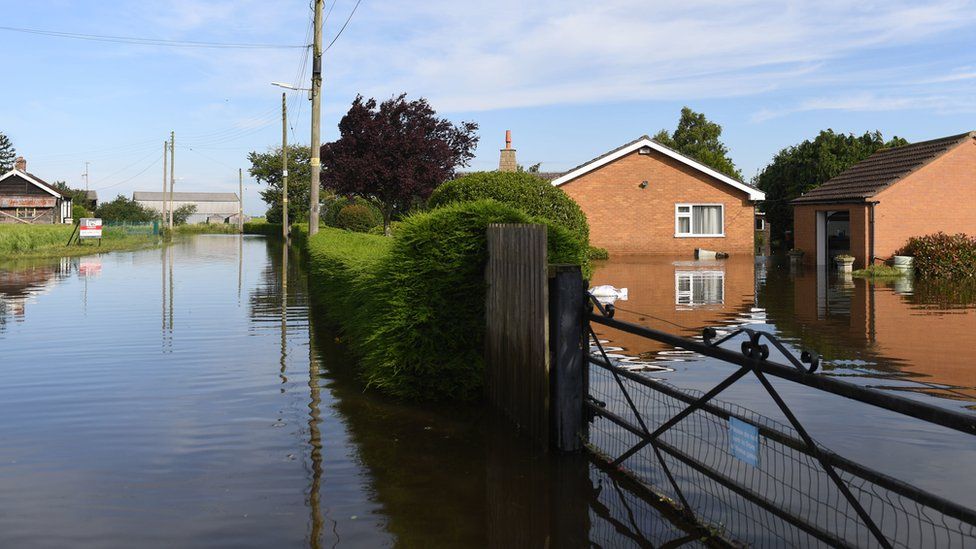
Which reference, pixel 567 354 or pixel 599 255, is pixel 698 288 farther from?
pixel 567 354

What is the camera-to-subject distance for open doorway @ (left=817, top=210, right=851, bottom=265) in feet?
108

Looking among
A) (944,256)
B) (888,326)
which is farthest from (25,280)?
(944,256)

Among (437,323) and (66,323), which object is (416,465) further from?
(66,323)

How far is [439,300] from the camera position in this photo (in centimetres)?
824

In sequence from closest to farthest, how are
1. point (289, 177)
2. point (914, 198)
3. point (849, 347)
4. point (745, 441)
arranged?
point (745, 441) → point (849, 347) → point (914, 198) → point (289, 177)

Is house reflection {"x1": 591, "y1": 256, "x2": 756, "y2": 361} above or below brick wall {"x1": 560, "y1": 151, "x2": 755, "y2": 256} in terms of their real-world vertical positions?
below

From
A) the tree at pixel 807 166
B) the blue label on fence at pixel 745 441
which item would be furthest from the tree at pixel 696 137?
the blue label on fence at pixel 745 441

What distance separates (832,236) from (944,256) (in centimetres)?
1377

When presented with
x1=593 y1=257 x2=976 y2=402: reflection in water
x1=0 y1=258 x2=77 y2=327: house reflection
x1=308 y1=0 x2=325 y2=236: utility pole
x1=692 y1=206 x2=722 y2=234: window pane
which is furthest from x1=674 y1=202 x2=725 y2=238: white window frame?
x1=0 y1=258 x2=77 y2=327: house reflection

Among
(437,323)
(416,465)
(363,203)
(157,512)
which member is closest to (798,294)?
(437,323)

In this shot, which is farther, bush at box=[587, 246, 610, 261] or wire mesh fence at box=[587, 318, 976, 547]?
bush at box=[587, 246, 610, 261]

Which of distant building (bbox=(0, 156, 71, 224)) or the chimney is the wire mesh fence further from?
distant building (bbox=(0, 156, 71, 224))

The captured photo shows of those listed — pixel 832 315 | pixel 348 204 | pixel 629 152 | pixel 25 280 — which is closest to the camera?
pixel 832 315

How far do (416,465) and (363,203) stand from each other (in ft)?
163
